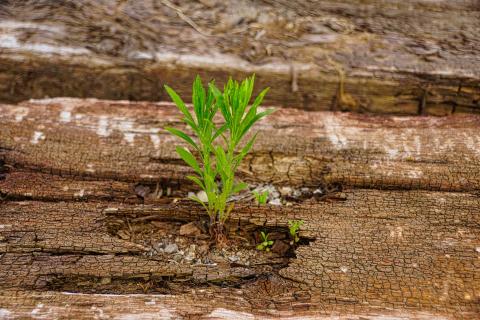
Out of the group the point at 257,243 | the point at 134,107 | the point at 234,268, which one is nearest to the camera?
the point at 234,268

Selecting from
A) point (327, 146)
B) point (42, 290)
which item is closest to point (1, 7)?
point (42, 290)

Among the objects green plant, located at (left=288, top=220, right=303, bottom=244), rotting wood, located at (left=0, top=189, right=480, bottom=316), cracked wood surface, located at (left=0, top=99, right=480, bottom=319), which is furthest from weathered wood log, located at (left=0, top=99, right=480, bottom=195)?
green plant, located at (left=288, top=220, right=303, bottom=244)

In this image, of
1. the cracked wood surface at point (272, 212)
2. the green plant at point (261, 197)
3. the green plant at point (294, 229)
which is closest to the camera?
the cracked wood surface at point (272, 212)

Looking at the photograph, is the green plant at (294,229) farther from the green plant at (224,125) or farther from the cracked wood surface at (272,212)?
the green plant at (224,125)

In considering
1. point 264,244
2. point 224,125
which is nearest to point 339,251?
point 264,244

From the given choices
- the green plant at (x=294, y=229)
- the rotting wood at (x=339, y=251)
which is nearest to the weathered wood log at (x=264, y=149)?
the rotting wood at (x=339, y=251)

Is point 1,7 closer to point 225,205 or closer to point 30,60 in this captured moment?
point 30,60
